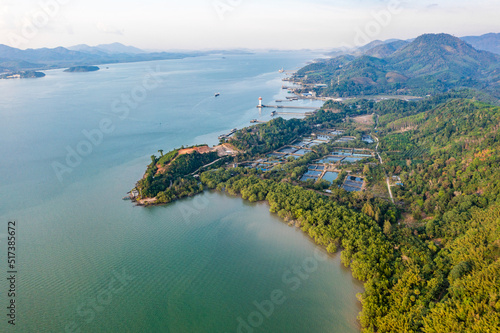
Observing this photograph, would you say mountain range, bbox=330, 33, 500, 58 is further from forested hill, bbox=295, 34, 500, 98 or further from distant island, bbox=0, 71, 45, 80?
distant island, bbox=0, 71, 45, 80

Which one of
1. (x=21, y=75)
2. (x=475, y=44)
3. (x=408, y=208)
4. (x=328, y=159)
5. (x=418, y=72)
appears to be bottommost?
(x=328, y=159)

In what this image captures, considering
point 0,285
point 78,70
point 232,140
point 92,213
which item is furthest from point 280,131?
point 78,70

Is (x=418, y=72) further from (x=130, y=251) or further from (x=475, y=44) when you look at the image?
(x=130, y=251)

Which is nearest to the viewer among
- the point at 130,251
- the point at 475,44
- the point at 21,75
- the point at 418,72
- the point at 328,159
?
the point at 130,251

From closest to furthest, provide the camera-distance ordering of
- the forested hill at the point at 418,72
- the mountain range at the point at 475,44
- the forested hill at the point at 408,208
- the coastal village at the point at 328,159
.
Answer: the forested hill at the point at 408,208
the coastal village at the point at 328,159
the forested hill at the point at 418,72
the mountain range at the point at 475,44

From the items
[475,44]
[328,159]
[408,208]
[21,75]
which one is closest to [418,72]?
[328,159]

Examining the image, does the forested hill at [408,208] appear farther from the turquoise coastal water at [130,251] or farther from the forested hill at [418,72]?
the forested hill at [418,72]

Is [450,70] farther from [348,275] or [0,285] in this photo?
[0,285]

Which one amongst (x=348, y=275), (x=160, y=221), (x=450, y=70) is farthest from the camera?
(x=450, y=70)

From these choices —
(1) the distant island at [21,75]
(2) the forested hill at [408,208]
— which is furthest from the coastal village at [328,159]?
(1) the distant island at [21,75]
